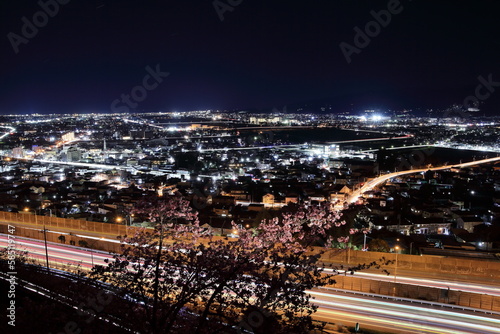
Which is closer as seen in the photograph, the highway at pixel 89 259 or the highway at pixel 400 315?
the highway at pixel 400 315

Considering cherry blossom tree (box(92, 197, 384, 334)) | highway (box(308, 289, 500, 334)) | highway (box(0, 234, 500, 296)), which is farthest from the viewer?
highway (box(0, 234, 500, 296))

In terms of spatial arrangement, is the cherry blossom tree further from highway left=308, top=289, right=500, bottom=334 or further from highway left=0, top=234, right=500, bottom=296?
highway left=0, top=234, right=500, bottom=296

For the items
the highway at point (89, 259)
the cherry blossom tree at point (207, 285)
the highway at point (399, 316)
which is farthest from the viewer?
the highway at point (89, 259)

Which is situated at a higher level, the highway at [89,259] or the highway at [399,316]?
the highway at [89,259]

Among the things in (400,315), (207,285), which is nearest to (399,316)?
(400,315)

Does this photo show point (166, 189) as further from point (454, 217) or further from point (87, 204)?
point (454, 217)

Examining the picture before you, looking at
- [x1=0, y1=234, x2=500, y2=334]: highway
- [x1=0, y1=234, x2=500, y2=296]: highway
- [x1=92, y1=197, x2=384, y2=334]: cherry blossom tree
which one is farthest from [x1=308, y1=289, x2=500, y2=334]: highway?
[x1=92, y1=197, x2=384, y2=334]: cherry blossom tree

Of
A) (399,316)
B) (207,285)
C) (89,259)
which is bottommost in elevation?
(399,316)

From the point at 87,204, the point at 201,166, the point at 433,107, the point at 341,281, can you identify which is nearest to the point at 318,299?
the point at 341,281

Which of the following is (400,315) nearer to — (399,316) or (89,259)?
(399,316)

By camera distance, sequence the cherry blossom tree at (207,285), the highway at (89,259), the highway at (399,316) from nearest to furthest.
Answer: the cherry blossom tree at (207,285), the highway at (399,316), the highway at (89,259)

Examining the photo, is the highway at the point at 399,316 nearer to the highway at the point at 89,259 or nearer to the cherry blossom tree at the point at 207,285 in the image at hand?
the highway at the point at 89,259

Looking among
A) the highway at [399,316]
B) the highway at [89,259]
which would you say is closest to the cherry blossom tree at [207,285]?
the highway at [399,316]
